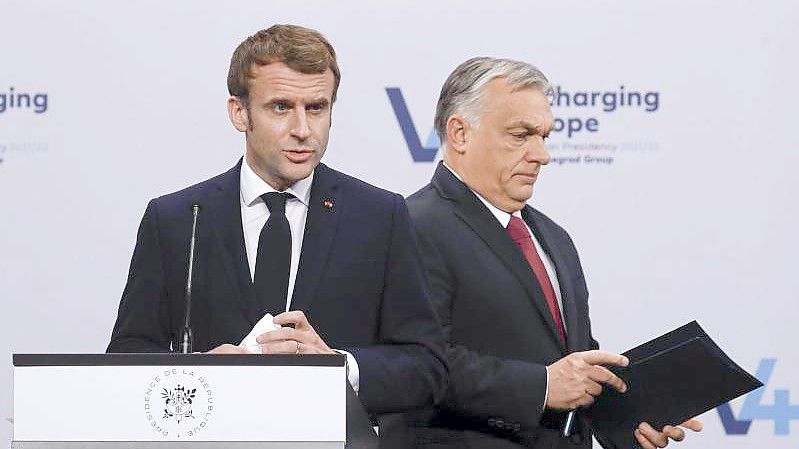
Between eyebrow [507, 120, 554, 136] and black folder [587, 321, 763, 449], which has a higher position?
eyebrow [507, 120, 554, 136]

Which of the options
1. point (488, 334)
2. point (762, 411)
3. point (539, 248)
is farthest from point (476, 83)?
point (762, 411)

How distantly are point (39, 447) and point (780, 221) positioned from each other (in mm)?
2848

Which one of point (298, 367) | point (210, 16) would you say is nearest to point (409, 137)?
point (210, 16)

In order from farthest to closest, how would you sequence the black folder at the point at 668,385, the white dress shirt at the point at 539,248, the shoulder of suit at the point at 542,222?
the shoulder of suit at the point at 542,222 → the white dress shirt at the point at 539,248 → the black folder at the point at 668,385

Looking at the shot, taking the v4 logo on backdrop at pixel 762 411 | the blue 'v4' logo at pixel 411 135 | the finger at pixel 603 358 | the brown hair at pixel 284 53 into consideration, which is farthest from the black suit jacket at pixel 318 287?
the v4 logo on backdrop at pixel 762 411

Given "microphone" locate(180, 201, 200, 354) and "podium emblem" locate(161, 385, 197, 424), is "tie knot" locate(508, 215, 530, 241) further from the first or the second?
"podium emblem" locate(161, 385, 197, 424)

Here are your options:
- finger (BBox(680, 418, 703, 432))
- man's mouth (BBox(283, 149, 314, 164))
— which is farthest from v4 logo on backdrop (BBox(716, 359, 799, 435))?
man's mouth (BBox(283, 149, 314, 164))

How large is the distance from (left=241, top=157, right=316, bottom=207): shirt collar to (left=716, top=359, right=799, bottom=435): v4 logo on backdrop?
1.98 m

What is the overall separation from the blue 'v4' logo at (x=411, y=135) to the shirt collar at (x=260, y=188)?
1.48 meters

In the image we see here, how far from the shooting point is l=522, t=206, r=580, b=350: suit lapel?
3.62 m

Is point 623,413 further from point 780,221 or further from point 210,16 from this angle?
point 210,16

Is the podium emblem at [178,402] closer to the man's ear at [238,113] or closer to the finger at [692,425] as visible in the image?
the man's ear at [238,113]

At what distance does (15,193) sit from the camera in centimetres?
473

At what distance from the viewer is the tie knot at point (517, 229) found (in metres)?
3.70
